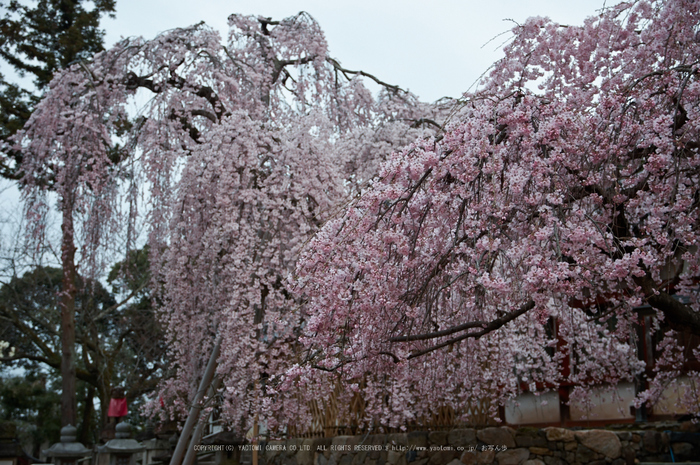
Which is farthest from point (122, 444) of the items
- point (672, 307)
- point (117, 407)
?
point (117, 407)

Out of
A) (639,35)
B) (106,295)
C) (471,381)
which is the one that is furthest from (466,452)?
(106,295)

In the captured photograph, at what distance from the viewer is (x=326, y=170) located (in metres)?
6.48

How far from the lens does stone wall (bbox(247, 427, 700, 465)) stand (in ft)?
17.9

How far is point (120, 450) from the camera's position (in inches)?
207

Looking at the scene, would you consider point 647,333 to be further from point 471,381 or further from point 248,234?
point 248,234

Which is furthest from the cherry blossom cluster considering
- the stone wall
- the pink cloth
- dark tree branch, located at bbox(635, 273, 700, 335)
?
the pink cloth

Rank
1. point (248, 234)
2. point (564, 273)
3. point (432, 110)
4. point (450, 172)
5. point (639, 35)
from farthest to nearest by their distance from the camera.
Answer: point (432, 110) → point (248, 234) → point (639, 35) → point (450, 172) → point (564, 273)

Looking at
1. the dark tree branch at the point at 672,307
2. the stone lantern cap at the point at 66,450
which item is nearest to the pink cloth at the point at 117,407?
the stone lantern cap at the point at 66,450

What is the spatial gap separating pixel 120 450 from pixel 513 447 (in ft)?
12.9

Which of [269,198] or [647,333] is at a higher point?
[269,198]

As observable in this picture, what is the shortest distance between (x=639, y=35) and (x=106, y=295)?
677 inches

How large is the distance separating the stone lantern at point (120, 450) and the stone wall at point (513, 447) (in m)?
2.88

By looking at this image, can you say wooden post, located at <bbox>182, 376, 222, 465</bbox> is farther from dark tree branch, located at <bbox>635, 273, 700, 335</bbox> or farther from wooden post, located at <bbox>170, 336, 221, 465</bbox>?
dark tree branch, located at <bbox>635, 273, 700, 335</bbox>

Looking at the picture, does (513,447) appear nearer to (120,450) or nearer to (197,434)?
(197,434)
